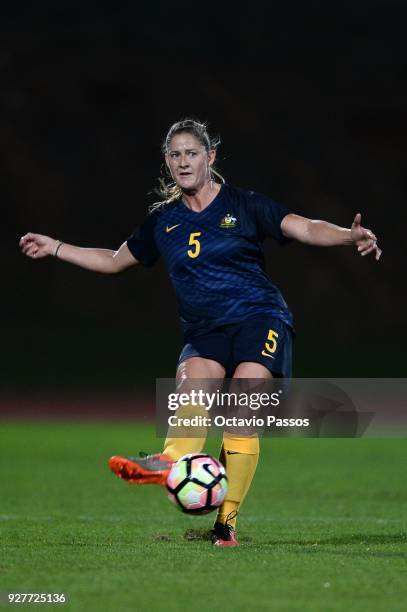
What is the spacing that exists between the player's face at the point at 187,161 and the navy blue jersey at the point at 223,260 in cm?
16

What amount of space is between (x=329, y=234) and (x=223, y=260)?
1.95ft

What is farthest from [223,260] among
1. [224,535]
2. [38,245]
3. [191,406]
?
[224,535]

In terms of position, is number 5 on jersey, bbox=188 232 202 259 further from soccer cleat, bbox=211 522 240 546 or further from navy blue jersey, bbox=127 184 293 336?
soccer cleat, bbox=211 522 240 546

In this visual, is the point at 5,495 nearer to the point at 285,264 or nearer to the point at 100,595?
the point at 100,595

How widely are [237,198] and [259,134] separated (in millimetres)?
17912

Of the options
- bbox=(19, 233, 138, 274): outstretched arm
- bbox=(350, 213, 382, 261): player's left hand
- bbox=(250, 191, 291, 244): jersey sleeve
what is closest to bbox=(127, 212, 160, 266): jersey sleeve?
bbox=(19, 233, 138, 274): outstretched arm

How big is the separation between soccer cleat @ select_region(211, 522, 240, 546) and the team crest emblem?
154 cm

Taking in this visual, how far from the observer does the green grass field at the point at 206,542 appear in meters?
4.52

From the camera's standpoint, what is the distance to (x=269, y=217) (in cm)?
628

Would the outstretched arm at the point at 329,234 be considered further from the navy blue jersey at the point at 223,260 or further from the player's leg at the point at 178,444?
the player's leg at the point at 178,444

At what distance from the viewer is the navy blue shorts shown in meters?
6.14

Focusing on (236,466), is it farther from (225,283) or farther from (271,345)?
(225,283)

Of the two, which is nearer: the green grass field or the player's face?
the green grass field

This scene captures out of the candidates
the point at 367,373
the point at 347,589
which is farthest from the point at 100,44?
the point at 347,589
